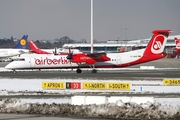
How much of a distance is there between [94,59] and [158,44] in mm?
8487

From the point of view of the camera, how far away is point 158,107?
17953 mm

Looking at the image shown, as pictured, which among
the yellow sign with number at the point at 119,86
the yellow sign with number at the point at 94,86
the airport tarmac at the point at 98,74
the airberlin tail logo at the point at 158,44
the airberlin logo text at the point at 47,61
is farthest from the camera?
the airberlin tail logo at the point at 158,44

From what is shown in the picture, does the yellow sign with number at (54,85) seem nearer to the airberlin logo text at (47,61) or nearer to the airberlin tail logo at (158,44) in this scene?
the airberlin logo text at (47,61)

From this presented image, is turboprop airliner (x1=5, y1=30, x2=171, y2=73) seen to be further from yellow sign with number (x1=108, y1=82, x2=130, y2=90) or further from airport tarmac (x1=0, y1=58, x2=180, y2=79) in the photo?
yellow sign with number (x1=108, y1=82, x2=130, y2=90)

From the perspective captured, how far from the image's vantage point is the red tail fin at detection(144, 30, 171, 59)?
53812 mm

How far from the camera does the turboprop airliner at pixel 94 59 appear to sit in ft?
173

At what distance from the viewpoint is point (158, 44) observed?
54.1 m

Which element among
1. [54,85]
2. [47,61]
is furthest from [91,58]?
[54,85]

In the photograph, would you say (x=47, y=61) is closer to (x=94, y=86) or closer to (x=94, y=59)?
(x=94, y=59)

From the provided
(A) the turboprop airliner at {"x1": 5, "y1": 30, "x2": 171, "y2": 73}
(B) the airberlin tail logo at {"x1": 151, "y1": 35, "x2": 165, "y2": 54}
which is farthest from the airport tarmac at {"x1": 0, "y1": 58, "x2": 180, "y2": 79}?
(B) the airberlin tail logo at {"x1": 151, "y1": 35, "x2": 165, "y2": 54}

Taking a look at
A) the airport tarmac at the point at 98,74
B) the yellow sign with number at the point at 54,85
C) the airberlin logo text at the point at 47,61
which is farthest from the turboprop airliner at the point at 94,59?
the yellow sign with number at the point at 54,85

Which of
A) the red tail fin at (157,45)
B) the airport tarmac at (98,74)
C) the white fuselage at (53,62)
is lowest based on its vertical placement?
the airport tarmac at (98,74)

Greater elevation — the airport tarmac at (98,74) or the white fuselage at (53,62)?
the white fuselage at (53,62)

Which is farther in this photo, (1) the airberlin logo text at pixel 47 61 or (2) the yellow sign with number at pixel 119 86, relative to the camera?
(1) the airberlin logo text at pixel 47 61
